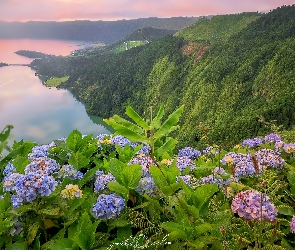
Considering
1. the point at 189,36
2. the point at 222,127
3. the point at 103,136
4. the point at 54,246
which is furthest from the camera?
the point at 189,36

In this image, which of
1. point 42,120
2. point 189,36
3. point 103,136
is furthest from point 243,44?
point 103,136

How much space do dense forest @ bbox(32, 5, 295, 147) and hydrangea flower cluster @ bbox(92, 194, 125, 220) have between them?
2221 inches

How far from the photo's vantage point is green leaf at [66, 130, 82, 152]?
10.8ft

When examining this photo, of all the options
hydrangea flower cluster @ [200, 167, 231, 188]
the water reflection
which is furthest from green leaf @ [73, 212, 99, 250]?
the water reflection

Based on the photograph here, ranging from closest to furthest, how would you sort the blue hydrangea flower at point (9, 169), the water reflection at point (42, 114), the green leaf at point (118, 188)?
the green leaf at point (118, 188)
the blue hydrangea flower at point (9, 169)
the water reflection at point (42, 114)

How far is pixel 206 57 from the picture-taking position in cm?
13262

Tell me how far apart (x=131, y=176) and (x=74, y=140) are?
100 cm

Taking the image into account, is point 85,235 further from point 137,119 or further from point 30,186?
point 137,119

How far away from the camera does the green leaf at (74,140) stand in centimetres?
328

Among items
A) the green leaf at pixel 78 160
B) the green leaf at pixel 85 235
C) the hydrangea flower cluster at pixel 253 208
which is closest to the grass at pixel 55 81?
the green leaf at pixel 78 160

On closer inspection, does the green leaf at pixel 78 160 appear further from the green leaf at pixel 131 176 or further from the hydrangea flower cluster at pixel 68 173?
the green leaf at pixel 131 176

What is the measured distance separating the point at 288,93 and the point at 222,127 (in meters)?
17.9

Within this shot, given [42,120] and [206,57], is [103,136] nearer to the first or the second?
[42,120]

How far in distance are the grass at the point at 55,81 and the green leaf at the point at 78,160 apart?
185461 millimetres
